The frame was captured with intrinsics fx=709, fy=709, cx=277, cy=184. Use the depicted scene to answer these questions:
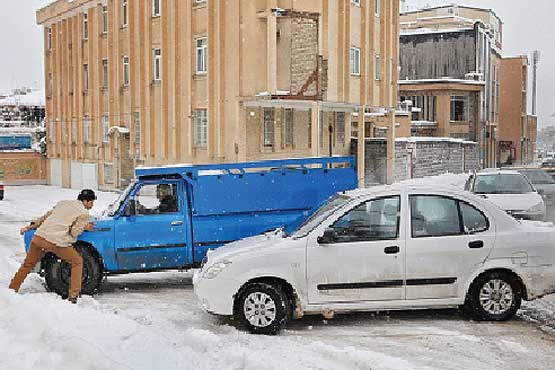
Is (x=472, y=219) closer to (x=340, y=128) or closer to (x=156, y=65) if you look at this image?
(x=340, y=128)

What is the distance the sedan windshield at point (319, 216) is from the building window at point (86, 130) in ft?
102

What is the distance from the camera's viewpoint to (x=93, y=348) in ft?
19.4

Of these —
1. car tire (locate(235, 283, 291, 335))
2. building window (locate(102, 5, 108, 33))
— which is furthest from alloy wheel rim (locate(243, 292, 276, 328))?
building window (locate(102, 5, 108, 33))

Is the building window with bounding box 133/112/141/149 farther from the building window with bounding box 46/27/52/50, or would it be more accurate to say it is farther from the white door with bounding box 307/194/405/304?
the white door with bounding box 307/194/405/304

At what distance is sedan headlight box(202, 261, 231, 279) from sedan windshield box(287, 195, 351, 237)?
894 millimetres

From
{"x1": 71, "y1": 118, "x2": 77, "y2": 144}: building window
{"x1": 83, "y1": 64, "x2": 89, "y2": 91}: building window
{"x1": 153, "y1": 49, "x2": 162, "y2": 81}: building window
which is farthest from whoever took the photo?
{"x1": 71, "y1": 118, "x2": 77, "y2": 144}: building window

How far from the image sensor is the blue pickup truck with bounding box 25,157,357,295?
34.6 ft

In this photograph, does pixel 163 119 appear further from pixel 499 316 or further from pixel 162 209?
pixel 499 316

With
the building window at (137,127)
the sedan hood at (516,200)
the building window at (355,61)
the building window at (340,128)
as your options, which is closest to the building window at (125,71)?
the building window at (137,127)

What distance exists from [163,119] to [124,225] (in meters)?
19.3

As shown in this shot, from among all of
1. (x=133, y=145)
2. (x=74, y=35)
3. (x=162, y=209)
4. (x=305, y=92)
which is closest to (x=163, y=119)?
(x=133, y=145)

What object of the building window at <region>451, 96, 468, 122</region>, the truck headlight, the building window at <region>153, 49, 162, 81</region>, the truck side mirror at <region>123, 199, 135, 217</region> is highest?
the building window at <region>153, 49, 162, 81</region>

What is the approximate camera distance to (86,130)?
38.6 metres

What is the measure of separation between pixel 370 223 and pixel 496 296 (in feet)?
5.78
